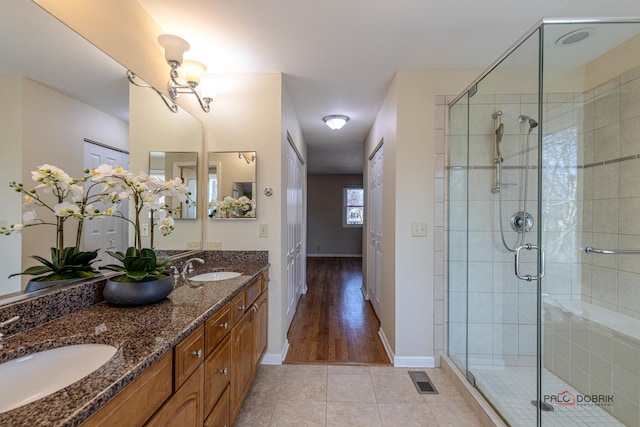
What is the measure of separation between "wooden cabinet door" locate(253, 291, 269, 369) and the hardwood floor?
1.25ft

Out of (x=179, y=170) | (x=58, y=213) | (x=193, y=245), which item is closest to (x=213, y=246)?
(x=193, y=245)

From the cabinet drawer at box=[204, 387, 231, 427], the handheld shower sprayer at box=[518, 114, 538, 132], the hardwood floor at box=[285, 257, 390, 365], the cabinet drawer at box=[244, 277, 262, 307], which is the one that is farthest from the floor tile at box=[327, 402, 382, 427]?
the handheld shower sprayer at box=[518, 114, 538, 132]

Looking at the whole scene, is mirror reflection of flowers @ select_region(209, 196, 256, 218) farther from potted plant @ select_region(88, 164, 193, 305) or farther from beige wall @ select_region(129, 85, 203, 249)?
potted plant @ select_region(88, 164, 193, 305)

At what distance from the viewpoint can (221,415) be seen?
1.35m

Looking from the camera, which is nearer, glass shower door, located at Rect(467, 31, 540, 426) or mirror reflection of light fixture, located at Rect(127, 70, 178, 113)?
mirror reflection of light fixture, located at Rect(127, 70, 178, 113)

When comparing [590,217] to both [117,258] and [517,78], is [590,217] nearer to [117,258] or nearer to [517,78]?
[517,78]

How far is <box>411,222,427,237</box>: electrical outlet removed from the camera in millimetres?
2307

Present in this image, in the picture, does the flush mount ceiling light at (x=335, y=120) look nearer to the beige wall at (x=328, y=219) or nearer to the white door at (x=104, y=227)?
the white door at (x=104, y=227)

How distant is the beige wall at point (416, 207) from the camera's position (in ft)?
7.57

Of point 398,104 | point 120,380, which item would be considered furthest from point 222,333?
point 398,104

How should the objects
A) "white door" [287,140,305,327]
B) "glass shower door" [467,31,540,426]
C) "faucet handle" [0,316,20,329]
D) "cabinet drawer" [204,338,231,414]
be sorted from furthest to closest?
"white door" [287,140,305,327]
"glass shower door" [467,31,540,426]
"cabinet drawer" [204,338,231,414]
"faucet handle" [0,316,20,329]

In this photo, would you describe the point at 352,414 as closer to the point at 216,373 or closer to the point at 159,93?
the point at 216,373

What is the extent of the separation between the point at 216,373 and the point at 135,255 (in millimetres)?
677

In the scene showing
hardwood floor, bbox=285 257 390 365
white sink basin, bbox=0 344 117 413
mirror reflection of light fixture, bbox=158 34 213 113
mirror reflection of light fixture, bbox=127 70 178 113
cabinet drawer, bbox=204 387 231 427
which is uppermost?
mirror reflection of light fixture, bbox=158 34 213 113
